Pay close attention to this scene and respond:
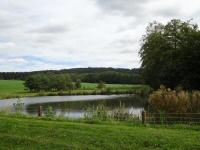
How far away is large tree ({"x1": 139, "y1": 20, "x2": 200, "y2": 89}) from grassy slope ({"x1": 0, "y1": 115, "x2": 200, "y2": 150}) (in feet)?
83.5

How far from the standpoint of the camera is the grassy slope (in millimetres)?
12966

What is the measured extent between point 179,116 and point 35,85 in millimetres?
101789

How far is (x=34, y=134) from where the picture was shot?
15.5 meters

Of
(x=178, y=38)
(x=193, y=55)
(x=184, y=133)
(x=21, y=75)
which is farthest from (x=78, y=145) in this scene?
(x=21, y=75)

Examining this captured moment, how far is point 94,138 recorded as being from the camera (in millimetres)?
14117

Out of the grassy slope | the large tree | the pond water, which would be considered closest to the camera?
the grassy slope

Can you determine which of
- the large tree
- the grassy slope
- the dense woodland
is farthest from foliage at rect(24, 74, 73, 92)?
the grassy slope

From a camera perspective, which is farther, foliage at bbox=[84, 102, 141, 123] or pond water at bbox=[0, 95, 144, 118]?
pond water at bbox=[0, 95, 144, 118]

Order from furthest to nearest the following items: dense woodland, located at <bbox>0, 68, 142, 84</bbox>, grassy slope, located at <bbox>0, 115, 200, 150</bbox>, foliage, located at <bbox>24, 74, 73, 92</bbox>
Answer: dense woodland, located at <bbox>0, 68, 142, 84</bbox>, foliage, located at <bbox>24, 74, 73, 92</bbox>, grassy slope, located at <bbox>0, 115, 200, 150</bbox>

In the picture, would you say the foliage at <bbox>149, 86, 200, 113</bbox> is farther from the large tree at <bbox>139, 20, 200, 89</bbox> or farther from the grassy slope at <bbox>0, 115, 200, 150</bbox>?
the large tree at <bbox>139, 20, 200, 89</bbox>

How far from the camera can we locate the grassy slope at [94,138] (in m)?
13.0

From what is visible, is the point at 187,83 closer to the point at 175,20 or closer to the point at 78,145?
the point at 175,20

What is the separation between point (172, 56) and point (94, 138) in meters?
32.4

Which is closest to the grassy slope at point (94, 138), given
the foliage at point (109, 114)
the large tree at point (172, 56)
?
the foliage at point (109, 114)
